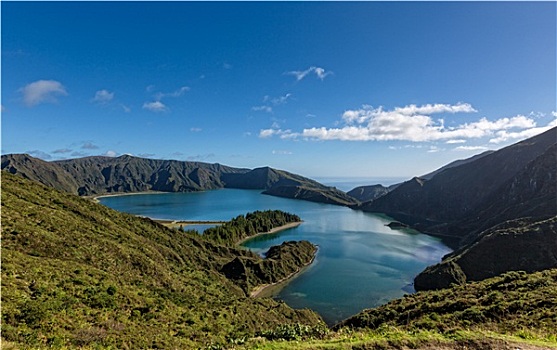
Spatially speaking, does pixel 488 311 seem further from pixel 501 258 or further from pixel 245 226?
pixel 245 226

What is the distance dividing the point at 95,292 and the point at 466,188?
642 feet

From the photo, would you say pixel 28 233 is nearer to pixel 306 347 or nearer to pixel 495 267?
pixel 306 347

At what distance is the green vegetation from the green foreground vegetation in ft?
189

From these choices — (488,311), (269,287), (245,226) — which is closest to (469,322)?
(488,311)

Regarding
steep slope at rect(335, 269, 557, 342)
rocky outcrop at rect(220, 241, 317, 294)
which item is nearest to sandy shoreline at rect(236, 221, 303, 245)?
rocky outcrop at rect(220, 241, 317, 294)

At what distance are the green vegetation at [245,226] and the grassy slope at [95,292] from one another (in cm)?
5469

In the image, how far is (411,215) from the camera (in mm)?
181375

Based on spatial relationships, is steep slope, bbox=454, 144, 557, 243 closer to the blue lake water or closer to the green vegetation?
the blue lake water

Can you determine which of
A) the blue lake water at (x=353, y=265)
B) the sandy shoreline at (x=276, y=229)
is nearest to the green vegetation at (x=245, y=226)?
the sandy shoreline at (x=276, y=229)

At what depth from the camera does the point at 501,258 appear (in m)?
60.6

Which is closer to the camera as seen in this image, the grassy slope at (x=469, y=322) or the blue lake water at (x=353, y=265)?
the grassy slope at (x=469, y=322)

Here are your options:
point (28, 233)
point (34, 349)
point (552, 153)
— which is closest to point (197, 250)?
point (28, 233)

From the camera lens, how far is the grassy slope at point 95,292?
54.4ft

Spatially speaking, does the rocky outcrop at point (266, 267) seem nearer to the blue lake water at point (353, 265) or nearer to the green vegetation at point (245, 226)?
the blue lake water at point (353, 265)
